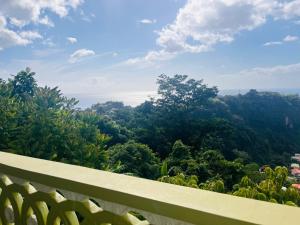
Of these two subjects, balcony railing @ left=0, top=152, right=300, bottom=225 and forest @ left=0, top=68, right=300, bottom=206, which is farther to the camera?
forest @ left=0, top=68, right=300, bottom=206

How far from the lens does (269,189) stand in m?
3.47

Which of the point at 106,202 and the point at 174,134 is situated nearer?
the point at 106,202

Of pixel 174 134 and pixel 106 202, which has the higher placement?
pixel 106 202

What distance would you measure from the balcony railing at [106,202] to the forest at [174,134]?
218 centimetres

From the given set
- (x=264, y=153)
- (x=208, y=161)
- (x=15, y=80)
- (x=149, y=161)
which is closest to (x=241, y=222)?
(x=15, y=80)

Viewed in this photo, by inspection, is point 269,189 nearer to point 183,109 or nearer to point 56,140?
point 56,140

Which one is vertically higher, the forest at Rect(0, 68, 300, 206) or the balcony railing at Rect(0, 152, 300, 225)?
the balcony railing at Rect(0, 152, 300, 225)

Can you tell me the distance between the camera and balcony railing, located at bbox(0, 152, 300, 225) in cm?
57

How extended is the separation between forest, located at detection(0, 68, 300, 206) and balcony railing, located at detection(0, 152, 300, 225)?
218 cm

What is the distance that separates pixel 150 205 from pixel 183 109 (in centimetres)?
3047

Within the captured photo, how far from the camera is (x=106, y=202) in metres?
0.76

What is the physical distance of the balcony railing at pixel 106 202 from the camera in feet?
1.87

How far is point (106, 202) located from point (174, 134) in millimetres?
27393

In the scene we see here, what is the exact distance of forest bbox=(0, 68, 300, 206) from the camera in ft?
17.7
